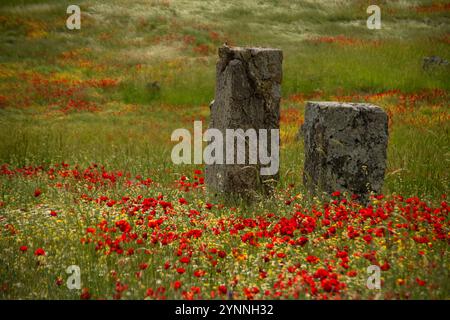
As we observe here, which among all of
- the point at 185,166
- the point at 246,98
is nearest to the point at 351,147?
the point at 246,98

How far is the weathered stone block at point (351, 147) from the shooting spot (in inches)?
272

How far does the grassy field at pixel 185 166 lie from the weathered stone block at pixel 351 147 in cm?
32

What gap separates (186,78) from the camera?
21.1 m

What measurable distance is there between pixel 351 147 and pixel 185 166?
4330mm

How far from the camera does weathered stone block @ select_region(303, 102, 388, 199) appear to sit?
691 centimetres

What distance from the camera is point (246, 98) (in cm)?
746

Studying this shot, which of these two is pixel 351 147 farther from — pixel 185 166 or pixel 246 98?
pixel 185 166

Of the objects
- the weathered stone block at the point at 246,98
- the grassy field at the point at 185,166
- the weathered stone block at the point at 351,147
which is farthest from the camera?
the weathered stone block at the point at 246,98

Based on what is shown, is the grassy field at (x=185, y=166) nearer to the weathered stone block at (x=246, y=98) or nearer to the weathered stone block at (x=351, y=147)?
the weathered stone block at (x=351, y=147)

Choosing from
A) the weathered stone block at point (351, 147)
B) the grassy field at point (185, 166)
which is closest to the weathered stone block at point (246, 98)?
the grassy field at point (185, 166)

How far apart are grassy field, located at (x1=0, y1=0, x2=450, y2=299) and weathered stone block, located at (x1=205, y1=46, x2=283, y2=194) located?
1.59 ft

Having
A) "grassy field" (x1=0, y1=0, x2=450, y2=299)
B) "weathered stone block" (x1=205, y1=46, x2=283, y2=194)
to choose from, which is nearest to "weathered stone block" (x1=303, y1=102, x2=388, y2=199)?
"grassy field" (x1=0, y1=0, x2=450, y2=299)
